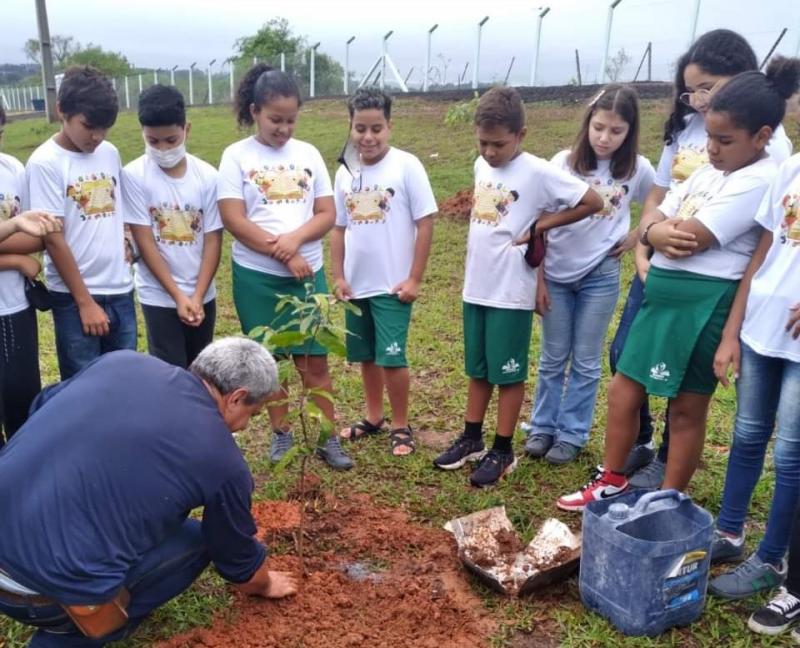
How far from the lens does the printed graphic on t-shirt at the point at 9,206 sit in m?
3.03

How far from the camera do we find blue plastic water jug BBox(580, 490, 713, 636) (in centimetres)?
240

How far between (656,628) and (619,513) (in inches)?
15.2

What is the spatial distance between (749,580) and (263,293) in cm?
235

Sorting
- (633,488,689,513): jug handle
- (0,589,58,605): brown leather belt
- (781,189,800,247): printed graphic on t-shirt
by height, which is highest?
(781,189,800,247): printed graphic on t-shirt

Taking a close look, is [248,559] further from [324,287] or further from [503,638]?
[324,287]

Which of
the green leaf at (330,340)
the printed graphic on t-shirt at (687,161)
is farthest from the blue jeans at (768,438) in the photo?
the green leaf at (330,340)

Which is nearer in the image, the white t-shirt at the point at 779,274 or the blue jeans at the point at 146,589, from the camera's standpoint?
the blue jeans at the point at 146,589

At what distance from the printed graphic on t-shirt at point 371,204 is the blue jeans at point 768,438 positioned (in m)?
1.76

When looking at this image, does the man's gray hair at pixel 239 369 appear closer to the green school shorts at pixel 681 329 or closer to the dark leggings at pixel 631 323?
the green school shorts at pixel 681 329

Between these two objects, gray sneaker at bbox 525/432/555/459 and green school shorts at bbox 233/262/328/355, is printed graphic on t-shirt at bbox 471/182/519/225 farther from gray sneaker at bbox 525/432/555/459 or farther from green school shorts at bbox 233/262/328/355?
gray sneaker at bbox 525/432/555/459

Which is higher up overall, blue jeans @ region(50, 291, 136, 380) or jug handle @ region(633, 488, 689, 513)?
blue jeans @ region(50, 291, 136, 380)

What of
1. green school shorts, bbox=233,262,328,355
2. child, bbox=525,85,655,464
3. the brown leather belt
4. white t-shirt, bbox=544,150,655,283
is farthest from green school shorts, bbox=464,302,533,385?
the brown leather belt

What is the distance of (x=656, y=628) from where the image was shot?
251 cm

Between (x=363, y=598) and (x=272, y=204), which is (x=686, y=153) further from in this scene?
(x=363, y=598)
